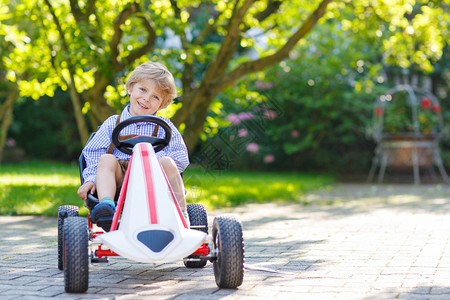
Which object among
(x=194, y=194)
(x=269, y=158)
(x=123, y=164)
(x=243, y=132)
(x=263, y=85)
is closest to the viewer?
(x=123, y=164)

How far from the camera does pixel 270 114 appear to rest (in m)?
13.6

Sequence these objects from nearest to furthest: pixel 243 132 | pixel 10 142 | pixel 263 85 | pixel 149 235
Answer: pixel 149 235, pixel 243 132, pixel 263 85, pixel 10 142

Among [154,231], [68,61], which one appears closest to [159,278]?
[154,231]

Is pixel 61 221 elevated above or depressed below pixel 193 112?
below

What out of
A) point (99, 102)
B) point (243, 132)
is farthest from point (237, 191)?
point (243, 132)

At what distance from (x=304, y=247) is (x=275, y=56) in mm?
3707

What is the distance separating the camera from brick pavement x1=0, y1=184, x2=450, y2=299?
3328 millimetres

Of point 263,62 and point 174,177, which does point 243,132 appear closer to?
point 263,62

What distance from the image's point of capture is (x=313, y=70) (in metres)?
13.8

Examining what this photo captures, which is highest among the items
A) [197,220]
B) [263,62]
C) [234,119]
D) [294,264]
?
[263,62]

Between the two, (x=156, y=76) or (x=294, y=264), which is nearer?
(x=156, y=76)

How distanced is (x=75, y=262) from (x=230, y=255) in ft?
2.48

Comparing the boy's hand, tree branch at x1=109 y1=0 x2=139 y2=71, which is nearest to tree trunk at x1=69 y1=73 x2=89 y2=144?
tree branch at x1=109 y1=0 x2=139 y2=71

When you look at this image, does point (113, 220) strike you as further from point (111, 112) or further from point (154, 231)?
point (111, 112)
